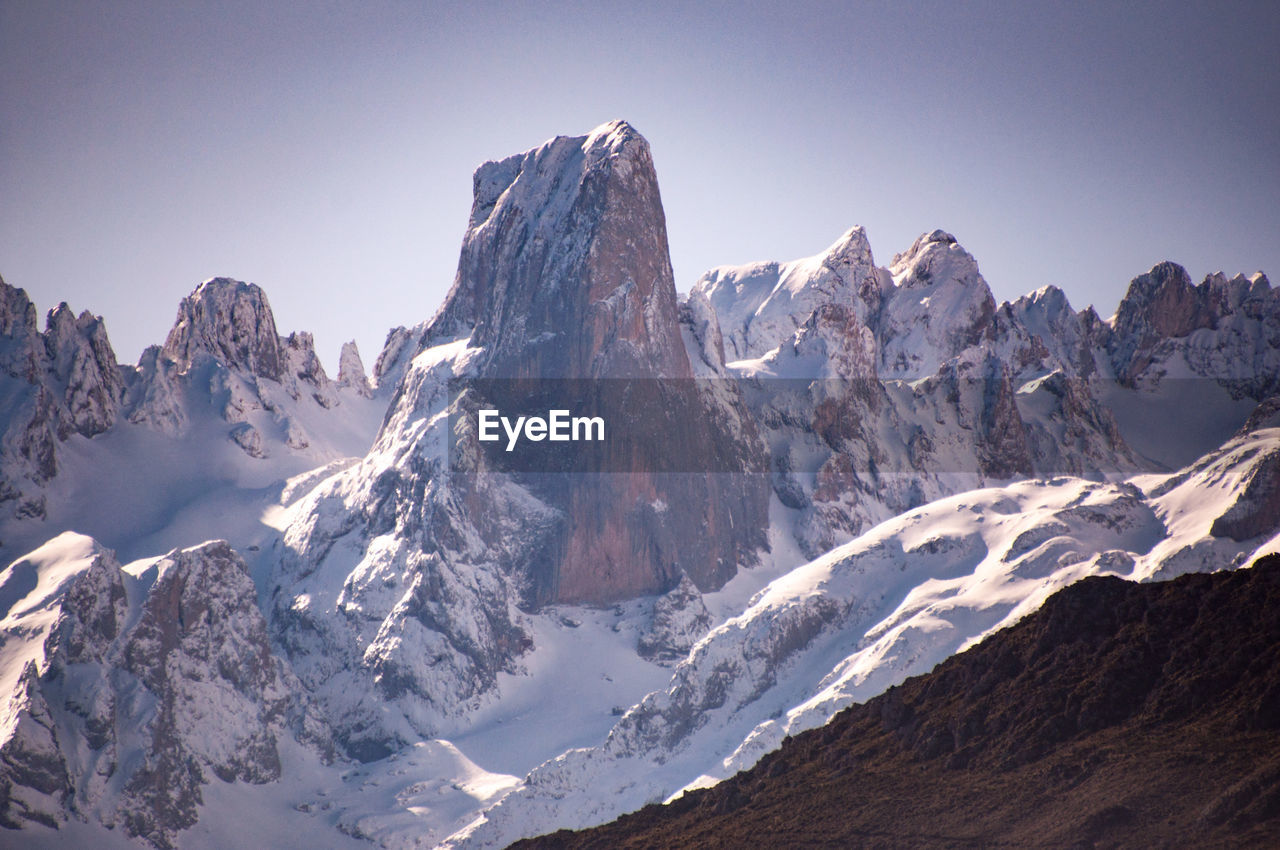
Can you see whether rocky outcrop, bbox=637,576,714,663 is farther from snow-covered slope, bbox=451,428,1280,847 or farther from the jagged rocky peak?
snow-covered slope, bbox=451,428,1280,847

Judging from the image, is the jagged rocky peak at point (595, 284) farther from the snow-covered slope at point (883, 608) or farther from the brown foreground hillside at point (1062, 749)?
the brown foreground hillside at point (1062, 749)

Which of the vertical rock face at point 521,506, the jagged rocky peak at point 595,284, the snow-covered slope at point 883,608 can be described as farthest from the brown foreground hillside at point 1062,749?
the jagged rocky peak at point 595,284

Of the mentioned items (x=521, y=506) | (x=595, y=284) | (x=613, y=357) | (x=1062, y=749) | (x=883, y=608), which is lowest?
(x=1062, y=749)

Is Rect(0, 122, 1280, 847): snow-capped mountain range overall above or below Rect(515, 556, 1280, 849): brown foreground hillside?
above

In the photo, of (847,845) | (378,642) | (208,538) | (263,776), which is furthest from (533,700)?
(847,845)

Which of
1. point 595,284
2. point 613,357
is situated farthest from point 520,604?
point 595,284

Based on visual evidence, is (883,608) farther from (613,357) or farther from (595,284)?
(595,284)

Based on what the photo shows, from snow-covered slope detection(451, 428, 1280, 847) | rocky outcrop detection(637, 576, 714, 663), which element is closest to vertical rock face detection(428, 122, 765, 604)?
rocky outcrop detection(637, 576, 714, 663)

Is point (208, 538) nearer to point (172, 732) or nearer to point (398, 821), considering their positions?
point (172, 732)
